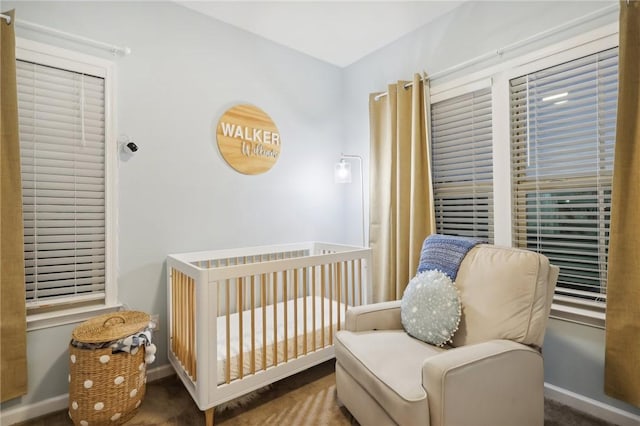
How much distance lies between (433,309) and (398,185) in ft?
3.86

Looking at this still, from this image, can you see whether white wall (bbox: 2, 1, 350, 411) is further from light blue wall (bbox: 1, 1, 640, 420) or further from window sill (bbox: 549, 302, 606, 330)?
window sill (bbox: 549, 302, 606, 330)

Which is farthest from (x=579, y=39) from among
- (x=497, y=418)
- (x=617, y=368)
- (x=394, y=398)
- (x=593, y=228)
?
(x=394, y=398)

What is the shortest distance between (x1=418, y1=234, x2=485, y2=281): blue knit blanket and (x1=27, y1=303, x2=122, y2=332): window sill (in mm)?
1960

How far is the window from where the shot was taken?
1.75 m

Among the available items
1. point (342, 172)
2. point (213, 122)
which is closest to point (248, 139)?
point (213, 122)

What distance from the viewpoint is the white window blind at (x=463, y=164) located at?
7.35 ft

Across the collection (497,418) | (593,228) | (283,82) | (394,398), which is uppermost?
(283,82)

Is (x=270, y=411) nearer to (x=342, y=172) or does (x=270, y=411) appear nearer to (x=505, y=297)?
(x=505, y=297)

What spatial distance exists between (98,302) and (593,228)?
117 inches

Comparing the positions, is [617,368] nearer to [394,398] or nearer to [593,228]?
[593,228]

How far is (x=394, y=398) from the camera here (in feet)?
4.19

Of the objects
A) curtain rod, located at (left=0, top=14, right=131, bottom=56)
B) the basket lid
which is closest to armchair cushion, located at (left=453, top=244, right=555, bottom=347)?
the basket lid

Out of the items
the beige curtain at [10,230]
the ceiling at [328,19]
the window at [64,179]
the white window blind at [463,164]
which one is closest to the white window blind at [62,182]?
the window at [64,179]

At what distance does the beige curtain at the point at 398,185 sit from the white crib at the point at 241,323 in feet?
1.09
